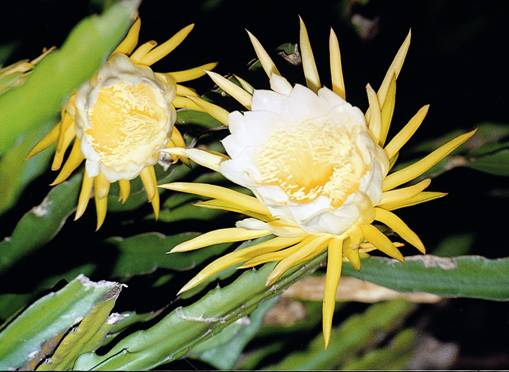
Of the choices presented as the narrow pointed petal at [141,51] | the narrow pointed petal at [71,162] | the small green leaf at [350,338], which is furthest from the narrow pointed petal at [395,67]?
the small green leaf at [350,338]

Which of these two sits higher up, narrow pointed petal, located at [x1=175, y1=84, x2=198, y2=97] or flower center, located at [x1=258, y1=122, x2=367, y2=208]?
narrow pointed petal, located at [x1=175, y1=84, x2=198, y2=97]

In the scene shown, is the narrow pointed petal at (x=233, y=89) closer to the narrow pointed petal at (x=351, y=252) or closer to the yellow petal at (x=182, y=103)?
the yellow petal at (x=182, y=103)

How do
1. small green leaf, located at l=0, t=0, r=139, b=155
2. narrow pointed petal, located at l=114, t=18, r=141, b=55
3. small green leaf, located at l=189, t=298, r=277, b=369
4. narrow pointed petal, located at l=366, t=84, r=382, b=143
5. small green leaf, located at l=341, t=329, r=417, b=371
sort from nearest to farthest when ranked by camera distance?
small green leaf, located at l=0, t=0, r=139, b=155
narrow pointed petal, located at l=366, t=84, r=382, b=143
narrow pointed petal, located at l=114, t=18, r=141, b=55
small green leaf, located at l=189, t=298, r=277, b=369
small green leaf, located at l=341, t=329, r=417, b=371

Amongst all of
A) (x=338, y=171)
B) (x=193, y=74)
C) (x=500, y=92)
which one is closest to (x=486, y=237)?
(x=500, y=92)

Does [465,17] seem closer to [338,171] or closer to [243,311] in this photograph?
[338,171]

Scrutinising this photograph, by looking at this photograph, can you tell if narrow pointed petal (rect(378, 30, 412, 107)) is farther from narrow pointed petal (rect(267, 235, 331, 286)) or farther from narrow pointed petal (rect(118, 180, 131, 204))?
narrow pointed petal (rect(118, 180, 131, 204))

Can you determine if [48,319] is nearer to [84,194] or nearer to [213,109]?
[84,194]

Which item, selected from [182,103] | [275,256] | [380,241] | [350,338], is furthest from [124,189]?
[350,338]

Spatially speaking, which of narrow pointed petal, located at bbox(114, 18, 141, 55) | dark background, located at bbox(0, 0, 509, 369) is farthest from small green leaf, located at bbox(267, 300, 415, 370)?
narrow pointed petal, located at bbox(114, 18, 141, 55)
